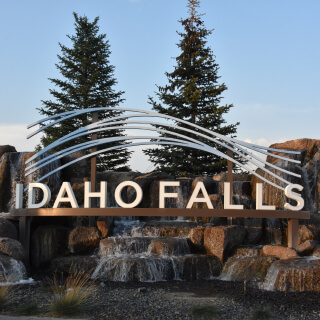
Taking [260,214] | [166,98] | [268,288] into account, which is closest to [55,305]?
[268,288]

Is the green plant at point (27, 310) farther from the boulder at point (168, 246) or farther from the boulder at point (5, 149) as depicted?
the boulder at point (5, 149)

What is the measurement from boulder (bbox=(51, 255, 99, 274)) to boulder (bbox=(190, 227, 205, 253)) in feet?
11.2

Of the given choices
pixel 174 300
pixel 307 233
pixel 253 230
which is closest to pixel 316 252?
pixel 307 233

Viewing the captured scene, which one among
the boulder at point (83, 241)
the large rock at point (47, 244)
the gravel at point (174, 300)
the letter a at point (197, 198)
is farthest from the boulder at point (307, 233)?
the large rock at point (47, 244)

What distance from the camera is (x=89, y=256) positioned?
57.0 ft

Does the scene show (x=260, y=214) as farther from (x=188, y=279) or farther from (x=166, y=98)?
(x=166, y=98)

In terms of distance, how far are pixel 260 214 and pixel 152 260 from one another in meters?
4.40

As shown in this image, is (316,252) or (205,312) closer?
(205,312)

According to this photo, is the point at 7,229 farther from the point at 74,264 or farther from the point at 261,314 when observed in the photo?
the point at 261,314

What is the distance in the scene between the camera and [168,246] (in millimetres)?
16641

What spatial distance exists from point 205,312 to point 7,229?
10392 millimetres

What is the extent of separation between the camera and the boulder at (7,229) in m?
18.1

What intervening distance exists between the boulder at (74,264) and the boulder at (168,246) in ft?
6.61

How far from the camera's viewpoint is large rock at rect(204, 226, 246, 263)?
17016 millimetres
